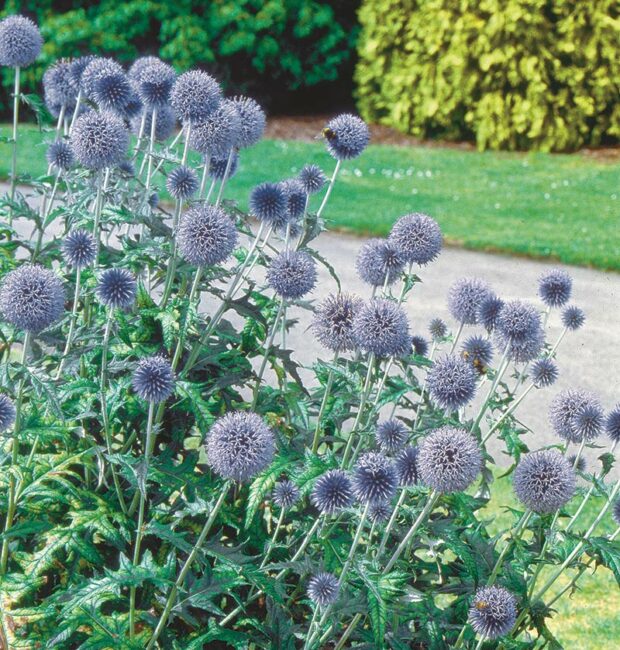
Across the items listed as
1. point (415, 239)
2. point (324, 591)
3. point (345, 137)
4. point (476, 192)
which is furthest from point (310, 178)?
point (476, 192)

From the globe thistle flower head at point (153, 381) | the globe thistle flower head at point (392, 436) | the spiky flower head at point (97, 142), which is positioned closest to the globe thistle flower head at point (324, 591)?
the globe thistle flower head at point (392, 436)

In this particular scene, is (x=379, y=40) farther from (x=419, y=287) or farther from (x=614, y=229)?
(x=419, y=287)

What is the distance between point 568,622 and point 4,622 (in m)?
2.33

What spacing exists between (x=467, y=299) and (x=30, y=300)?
1.28m

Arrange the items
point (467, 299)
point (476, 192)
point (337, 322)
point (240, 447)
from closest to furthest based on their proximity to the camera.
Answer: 1. point (240, 447)
2. point (337, 322)
3. point (467, 299)
4. point (476, 192)

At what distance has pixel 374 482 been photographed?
2412 mm

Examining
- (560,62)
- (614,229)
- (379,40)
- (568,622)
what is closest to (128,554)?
(568,622)

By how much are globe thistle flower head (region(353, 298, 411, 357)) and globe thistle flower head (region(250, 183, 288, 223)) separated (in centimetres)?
68

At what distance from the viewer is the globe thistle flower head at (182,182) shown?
10.5 feet

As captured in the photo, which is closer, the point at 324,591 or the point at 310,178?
the point at 324,591

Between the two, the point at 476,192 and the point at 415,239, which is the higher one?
the point at 415,239

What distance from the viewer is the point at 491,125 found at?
13234 millimetres

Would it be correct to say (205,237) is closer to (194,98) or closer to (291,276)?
(291,276)

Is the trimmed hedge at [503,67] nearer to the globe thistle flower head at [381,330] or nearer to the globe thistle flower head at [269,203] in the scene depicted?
the globe thistle flower head at [269,203]
